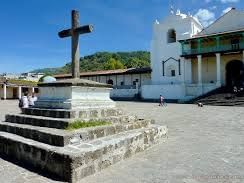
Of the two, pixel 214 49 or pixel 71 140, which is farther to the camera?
pixel 214 49

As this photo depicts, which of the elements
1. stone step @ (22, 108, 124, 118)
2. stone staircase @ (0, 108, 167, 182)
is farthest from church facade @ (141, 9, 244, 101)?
Answer: stone staircase @ (0, 108, 167, 182)

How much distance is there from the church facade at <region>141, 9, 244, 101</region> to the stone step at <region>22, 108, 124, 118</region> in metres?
22.3

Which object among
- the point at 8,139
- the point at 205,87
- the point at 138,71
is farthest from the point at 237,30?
the point at 8,139

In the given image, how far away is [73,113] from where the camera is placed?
6.17 metres

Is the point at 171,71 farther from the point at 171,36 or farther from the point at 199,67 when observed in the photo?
the point at 171,36

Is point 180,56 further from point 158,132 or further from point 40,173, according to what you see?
point 40,173

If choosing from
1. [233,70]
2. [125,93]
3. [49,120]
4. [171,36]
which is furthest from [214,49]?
[49,120]

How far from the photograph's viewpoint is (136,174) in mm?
4680

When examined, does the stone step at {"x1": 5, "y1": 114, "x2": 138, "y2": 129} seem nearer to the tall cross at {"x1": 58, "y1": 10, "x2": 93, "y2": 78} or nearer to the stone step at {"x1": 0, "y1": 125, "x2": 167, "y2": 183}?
the stone step at {"x1": 0, "y1": 125, "x2": 167, "y2": 183}

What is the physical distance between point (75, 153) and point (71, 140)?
68 centimetres

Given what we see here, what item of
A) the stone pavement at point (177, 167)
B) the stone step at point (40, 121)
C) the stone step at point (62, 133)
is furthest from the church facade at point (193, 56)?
the stone step at point (40, 121)

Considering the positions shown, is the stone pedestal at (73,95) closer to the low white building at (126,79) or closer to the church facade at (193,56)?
the church facade at (193,56)

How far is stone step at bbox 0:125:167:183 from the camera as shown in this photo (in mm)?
4406

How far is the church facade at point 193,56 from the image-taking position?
29.0 metres
